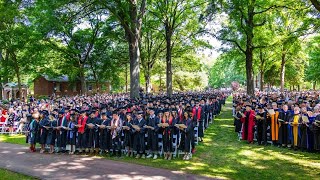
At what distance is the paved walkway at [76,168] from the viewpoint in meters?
8.63

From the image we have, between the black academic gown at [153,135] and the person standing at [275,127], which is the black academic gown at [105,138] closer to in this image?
the black academic gown at [153,135]

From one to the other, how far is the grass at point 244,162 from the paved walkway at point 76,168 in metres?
0.61

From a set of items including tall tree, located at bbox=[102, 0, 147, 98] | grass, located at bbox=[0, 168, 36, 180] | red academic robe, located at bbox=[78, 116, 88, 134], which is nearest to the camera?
grass, located at bbox=[0, 168, 36, 180]

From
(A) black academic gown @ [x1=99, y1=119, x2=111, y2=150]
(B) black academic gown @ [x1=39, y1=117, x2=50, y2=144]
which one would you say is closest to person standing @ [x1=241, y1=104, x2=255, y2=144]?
(A) black academic gown @ [x1=99, y1=119, x2=111, y2=150]

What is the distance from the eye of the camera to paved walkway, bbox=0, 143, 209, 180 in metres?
8.63

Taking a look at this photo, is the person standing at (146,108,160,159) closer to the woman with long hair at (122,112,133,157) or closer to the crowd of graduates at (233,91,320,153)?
the woman with long hair at (122,112,133,157)

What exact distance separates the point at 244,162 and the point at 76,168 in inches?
213

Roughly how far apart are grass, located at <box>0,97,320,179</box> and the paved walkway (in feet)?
2.00

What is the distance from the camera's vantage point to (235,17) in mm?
25156

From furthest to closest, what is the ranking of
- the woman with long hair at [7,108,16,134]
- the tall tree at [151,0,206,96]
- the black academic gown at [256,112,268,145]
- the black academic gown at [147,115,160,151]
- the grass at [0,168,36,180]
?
the tall tree at [151,0,206,96], the woman with long hair at [7,108,16,134], the black academic gown at [256,112,268,145], the black academic gown at [147,115,160,151], the grass at [0,168,36,180]

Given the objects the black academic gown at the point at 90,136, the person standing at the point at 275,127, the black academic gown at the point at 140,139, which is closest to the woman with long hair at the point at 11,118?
the black academic gown at the point at 90,136

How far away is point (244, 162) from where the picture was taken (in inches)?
395

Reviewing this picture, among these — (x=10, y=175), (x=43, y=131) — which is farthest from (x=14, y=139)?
(x=10, y=175)

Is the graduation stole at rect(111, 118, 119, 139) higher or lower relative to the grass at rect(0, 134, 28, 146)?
higher
